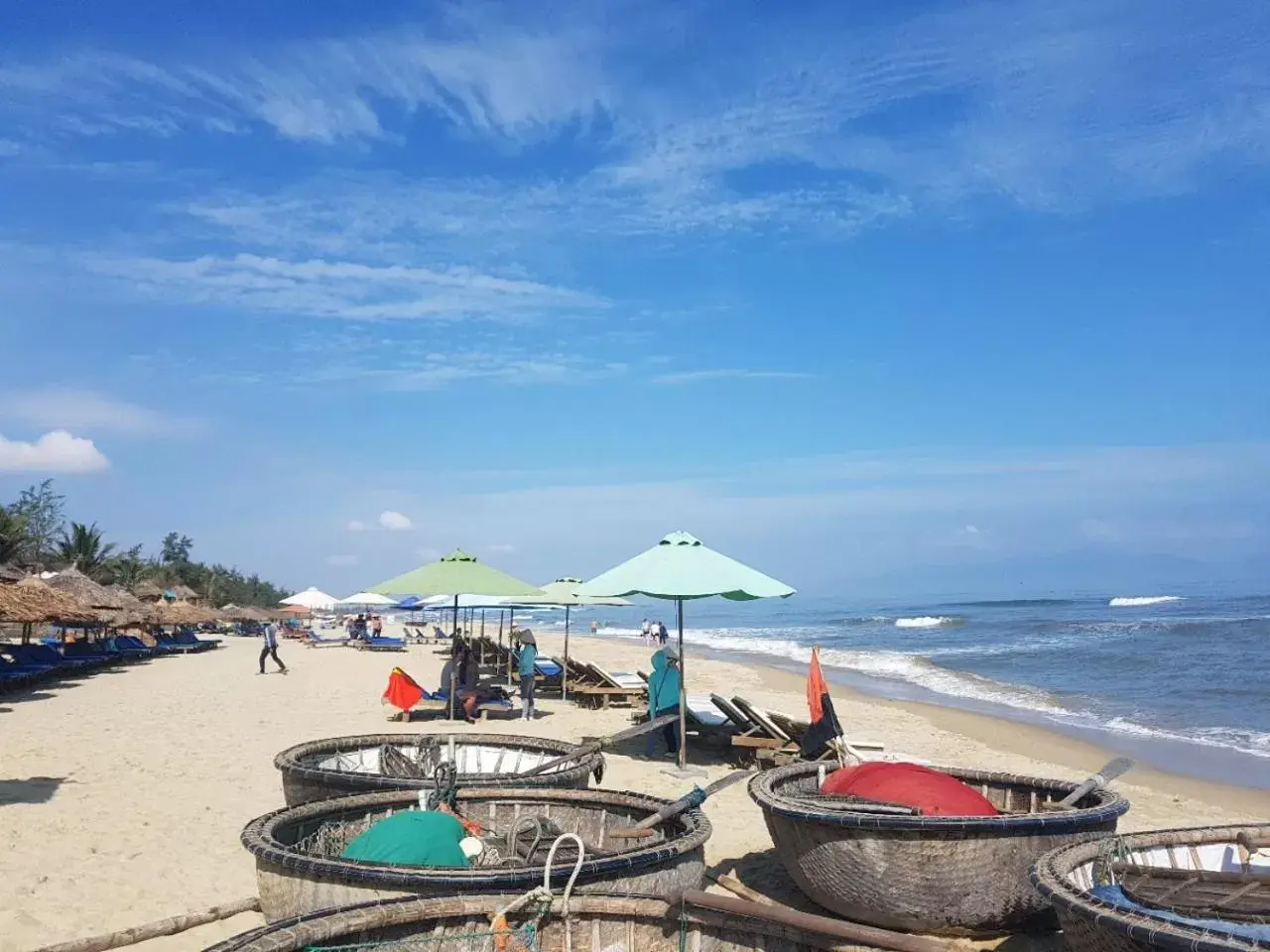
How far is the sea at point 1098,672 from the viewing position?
16.3 metres

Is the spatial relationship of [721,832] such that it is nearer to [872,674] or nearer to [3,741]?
[3,741]

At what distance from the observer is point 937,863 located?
5.12 metres

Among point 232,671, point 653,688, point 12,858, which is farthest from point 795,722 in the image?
point 232,671

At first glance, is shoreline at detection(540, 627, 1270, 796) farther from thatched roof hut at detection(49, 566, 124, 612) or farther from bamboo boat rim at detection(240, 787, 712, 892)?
thatched roof hut at detection(49, 566, 124, 612)

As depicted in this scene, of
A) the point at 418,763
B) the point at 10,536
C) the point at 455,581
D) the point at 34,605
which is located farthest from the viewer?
the point at 10,536

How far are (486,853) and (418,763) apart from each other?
245 centimetres

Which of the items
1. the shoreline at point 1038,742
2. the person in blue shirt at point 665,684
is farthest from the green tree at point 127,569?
the person in blue shirt at point 665,684

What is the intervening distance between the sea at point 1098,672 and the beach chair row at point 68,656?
15904 mm

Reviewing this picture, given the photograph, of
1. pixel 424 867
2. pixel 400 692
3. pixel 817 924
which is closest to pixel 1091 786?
pixel 817 924

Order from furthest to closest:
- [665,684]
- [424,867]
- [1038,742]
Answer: [1038,742] → [665,684] → [424,867]

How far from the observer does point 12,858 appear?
22.8ft

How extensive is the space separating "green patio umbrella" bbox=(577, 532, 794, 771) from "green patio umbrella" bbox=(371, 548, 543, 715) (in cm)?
259

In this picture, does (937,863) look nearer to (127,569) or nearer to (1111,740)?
(1111,740)

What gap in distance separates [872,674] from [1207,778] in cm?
1687
